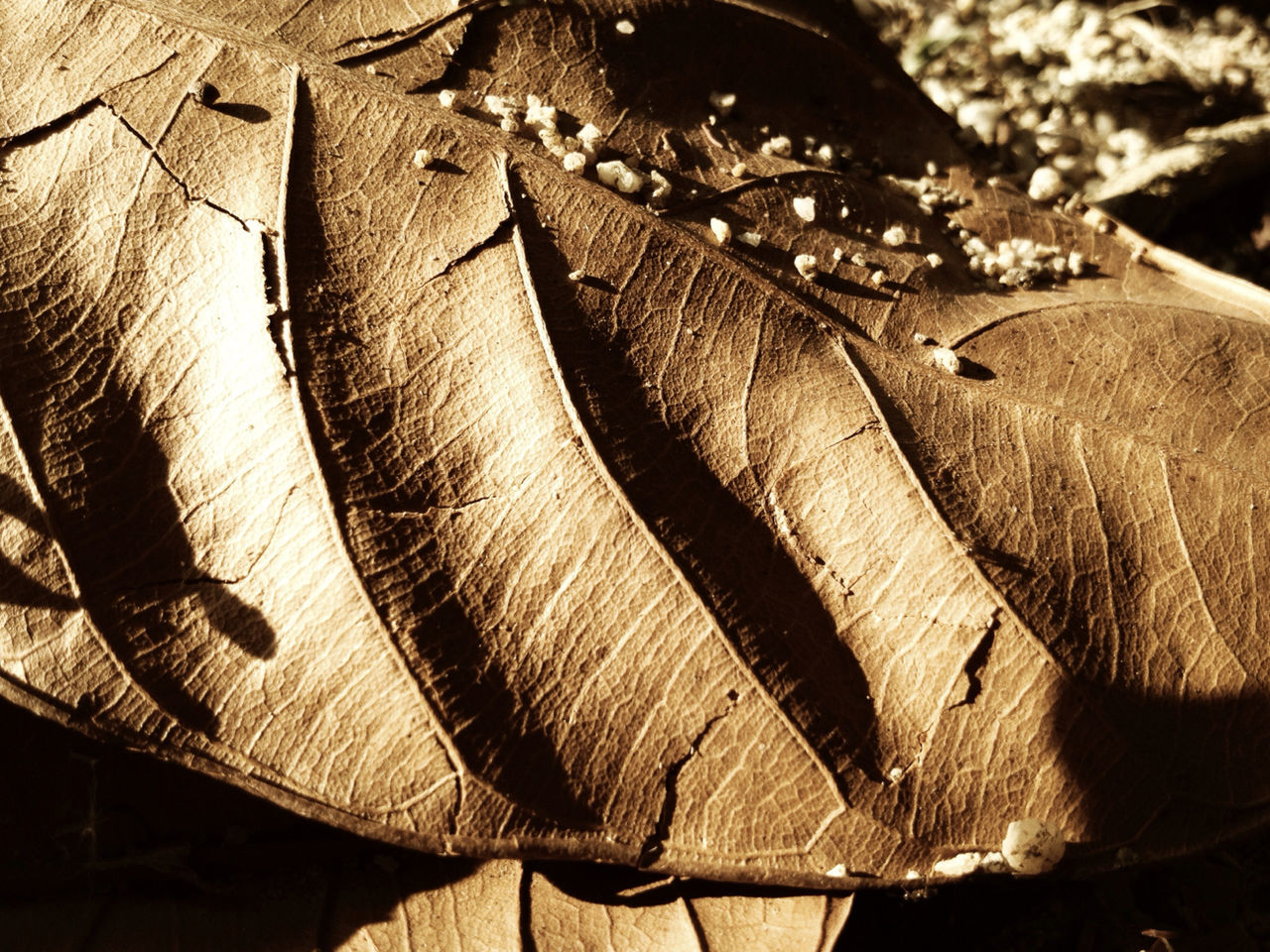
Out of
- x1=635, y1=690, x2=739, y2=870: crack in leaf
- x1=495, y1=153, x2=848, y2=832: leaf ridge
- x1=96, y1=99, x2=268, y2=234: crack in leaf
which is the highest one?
x1=96, y1=99, x2=268, y2=234: crack in leaf

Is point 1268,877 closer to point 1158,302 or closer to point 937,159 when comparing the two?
point 1158,302

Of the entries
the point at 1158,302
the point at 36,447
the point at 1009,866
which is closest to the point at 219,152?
the point at 36,447

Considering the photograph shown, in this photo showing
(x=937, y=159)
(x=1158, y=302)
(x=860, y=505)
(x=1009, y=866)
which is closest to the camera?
(x=1009, y=866)

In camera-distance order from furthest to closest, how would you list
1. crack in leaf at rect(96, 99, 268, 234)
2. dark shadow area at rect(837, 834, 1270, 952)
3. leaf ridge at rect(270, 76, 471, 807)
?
dark shadow area at rect(837, 834, 1270, 952) < crack in leaf at rect(96, 99, 268, 234) < leaf ridge at rect(270, 76, 471, 807)

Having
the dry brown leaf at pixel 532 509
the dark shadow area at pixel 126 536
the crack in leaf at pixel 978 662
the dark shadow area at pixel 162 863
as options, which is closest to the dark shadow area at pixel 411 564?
the dry brown leaf at pixel 532 509

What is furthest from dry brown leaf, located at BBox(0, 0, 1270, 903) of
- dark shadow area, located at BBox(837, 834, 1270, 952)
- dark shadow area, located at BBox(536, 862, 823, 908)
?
dark shadow area, located at BBox(837, 834, 1270, 952)

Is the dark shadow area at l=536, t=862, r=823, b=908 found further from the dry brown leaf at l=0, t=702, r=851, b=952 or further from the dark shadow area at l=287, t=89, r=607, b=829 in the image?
the dark shadow area at l=287, t=89, r=607, b=829

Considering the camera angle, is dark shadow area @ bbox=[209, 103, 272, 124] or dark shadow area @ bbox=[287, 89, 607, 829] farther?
dark shadow area @ bbox=[209, 103, 272, 124]
